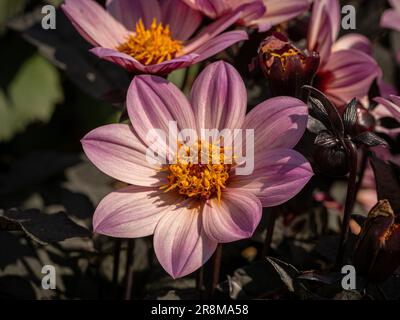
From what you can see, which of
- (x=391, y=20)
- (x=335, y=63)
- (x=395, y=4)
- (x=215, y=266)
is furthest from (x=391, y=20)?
(x=215, y=266)

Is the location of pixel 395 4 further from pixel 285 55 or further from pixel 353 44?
pixel 285 55

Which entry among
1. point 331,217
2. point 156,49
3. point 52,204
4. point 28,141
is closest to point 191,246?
point 156,49

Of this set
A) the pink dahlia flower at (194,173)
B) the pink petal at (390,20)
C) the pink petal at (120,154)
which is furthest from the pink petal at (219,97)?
the pink petal at (390,20)

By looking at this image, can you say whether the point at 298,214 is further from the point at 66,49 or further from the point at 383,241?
the point at 66,49

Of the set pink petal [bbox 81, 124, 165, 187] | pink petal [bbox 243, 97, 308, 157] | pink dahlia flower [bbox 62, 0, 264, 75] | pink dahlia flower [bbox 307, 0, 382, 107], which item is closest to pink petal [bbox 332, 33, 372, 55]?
pink dahlia flower [bbox 307, 0, 382, 107]

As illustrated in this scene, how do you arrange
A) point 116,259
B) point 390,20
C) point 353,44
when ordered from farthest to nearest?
point 390,20, point 353,44, point 116,259

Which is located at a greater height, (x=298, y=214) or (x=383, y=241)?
(x=383, y=241)
